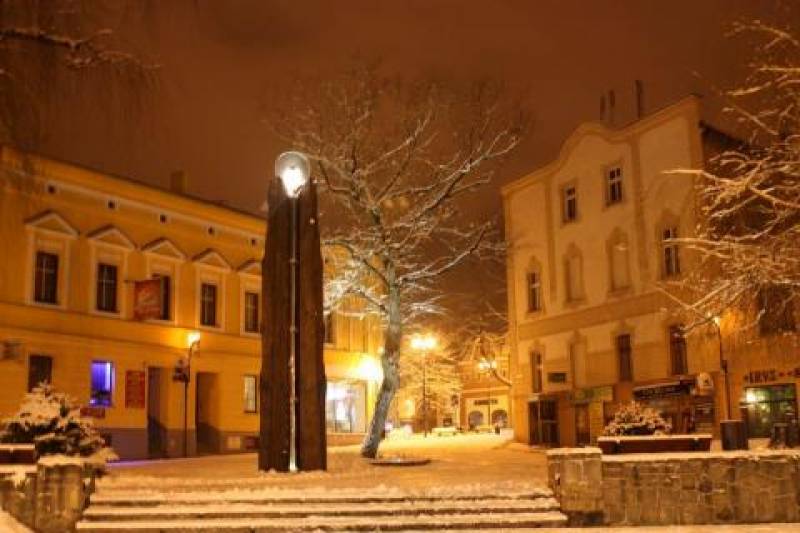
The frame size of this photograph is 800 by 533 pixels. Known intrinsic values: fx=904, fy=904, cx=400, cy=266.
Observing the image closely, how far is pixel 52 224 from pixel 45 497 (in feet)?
60.1

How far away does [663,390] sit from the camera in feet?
98.0

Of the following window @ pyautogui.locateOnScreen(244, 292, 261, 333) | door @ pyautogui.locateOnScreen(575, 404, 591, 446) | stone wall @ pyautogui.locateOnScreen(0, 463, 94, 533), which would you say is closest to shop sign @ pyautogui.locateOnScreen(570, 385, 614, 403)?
door @ pyautogui.locateOnScreen(575, 404, 591, 446)

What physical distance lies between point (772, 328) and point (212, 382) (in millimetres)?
21742

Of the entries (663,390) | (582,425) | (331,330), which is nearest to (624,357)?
(663,390)

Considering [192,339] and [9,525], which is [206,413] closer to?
[192,339]

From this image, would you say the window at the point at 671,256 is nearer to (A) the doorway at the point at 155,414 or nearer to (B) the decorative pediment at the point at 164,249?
(B) the decorative pediment at the point at 164,249

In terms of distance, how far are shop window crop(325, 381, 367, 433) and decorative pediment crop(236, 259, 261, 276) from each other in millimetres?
7666

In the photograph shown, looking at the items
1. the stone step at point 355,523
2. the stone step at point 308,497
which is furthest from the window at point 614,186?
the stone step at point 355,523

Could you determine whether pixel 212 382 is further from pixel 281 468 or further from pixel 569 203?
pixel 281 468

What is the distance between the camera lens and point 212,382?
37406 millimetres

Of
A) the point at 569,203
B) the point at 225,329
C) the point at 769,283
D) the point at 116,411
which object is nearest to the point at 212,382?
the point at 225,329

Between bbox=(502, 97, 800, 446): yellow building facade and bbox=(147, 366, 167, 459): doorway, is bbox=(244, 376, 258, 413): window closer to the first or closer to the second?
bbox=(147, 366, 167, 459): doorway

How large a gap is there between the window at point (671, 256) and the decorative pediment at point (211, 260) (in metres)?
18.0

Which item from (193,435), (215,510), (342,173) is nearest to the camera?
(215,510)
